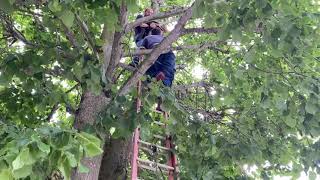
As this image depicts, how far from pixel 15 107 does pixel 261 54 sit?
111 inches

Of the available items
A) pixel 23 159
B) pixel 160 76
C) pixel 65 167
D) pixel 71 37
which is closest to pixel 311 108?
pixel 160 76

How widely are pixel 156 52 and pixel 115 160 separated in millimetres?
1876

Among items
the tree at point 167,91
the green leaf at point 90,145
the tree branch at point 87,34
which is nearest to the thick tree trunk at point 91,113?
the tree at point 167,91

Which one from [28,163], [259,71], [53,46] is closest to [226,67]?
[259,71]

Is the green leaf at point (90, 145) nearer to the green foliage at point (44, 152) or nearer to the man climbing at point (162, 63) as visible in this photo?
the green foliage at point (44, 152)

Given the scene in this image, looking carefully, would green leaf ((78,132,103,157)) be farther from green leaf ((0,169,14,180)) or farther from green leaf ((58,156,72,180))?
green leaf ((0,169,14,180))

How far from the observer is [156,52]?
14.9ft

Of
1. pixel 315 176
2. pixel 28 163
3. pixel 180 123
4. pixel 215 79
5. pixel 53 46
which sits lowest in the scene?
pixel 28 163

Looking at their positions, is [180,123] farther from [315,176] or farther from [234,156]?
[315,176]

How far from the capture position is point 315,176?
5.00 metres

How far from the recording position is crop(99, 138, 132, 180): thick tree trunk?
5.77m

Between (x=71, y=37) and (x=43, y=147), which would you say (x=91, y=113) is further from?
(x=43, y=147)

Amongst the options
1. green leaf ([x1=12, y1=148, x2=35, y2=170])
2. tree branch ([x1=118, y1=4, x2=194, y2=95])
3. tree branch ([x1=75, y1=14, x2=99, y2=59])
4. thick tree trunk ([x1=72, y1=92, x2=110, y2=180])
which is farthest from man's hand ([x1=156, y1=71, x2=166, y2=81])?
green leaf ([x1=12, y1=148, x2=35, y2=170])

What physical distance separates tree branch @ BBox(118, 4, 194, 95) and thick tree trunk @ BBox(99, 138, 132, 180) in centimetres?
115
